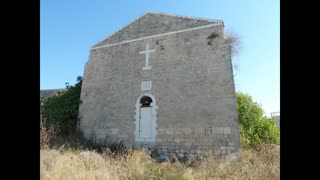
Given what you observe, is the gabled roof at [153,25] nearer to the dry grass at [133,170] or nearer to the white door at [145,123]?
the white door at [145,123]

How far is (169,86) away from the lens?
12.0 metres

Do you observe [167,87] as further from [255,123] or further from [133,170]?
[133,170]

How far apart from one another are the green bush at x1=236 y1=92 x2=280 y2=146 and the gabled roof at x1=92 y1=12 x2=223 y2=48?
514 cm

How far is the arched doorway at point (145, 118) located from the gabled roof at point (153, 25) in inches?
118

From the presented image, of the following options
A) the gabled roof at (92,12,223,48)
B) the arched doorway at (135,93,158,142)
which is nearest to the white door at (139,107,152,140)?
the arched doorway at (135,93,158,142)

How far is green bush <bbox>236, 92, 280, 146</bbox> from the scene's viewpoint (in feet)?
44.8

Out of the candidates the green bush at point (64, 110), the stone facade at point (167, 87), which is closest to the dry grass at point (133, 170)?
the stone facade at point (167, 87)

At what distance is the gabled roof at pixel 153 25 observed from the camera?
475 inches
